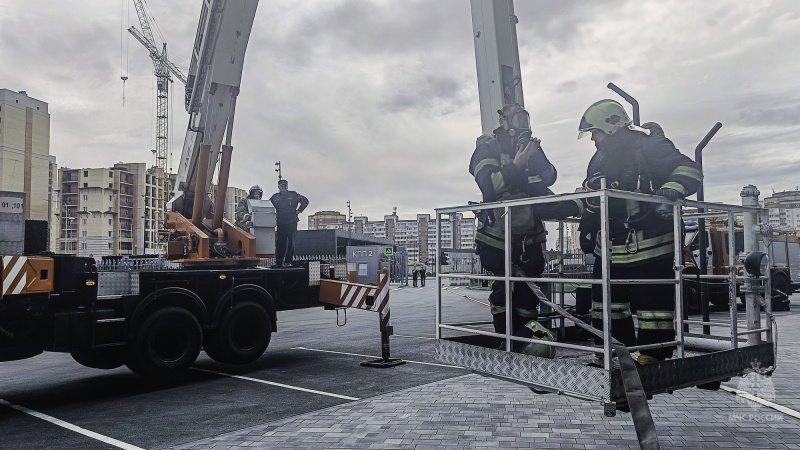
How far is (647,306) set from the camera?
178 inches

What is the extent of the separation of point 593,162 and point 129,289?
5.82 meters

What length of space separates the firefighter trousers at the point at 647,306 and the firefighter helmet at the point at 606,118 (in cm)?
114

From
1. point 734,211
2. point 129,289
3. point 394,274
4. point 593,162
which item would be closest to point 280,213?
point 129,289

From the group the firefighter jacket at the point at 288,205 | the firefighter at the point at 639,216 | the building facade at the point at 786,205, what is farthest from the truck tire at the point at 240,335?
the building facade at the point at 786,205

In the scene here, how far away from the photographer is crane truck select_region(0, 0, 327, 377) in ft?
21.5

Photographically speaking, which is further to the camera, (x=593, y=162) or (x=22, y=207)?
(x=22, y=207)

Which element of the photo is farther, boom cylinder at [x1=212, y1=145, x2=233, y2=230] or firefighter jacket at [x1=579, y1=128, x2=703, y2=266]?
boom cylinder at [x1=212, y1=145, x2=233, y2=230]

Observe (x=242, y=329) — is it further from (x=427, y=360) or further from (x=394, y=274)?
(x=394, y=274)

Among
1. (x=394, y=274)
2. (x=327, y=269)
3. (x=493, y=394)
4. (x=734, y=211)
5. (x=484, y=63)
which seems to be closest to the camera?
(x=734, y=211)

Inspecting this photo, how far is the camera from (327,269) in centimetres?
1025

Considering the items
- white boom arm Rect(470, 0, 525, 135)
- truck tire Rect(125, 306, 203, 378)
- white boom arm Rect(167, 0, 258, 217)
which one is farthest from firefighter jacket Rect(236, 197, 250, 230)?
white boom arm Rect(470, 0, 525, 135)

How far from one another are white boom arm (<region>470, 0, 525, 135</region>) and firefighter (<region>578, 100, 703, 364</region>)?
2048 millimetres

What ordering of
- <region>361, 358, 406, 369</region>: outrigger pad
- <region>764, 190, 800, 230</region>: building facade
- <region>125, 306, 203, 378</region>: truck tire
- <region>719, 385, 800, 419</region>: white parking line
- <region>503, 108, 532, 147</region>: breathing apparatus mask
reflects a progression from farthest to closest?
<region>764, 190, 800, 230</region>: building facade < <region>361, 358, 406, 369</region>: outrigger pad < <region>125, 306, 203, 378</region>: truck tire < <region>503, 108, 532, 147</region>: breathing apparatus mask < <region>719, 385, 800, 419</region>: white parking line

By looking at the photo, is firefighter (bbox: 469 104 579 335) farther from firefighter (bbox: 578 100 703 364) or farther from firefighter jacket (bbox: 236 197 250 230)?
firefighter jacket (bbox: 236 197 250 230)
